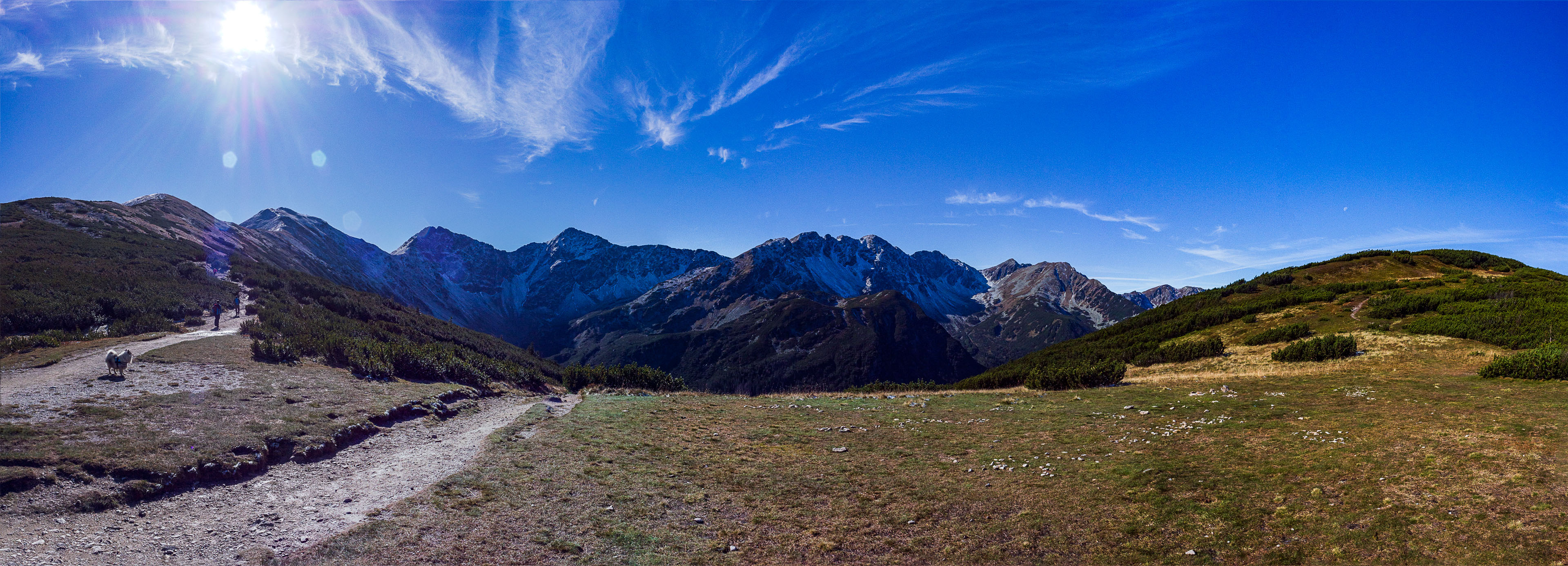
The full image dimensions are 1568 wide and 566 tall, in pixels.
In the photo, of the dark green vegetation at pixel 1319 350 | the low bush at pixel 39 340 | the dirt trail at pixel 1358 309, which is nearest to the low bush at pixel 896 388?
the dark green vegetation at pixel 1319 350

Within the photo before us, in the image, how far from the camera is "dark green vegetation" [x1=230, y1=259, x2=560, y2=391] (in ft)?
98.4

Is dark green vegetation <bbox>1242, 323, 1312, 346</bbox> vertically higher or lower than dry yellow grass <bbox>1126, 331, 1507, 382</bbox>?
higher

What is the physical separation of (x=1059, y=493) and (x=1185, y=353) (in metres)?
30.1

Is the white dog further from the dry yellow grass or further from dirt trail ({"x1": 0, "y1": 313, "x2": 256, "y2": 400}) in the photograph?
the dry yellow grass

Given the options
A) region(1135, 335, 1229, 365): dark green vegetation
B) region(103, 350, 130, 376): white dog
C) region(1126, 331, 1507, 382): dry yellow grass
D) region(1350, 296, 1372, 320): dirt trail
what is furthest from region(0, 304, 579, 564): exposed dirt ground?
region(1350, 296, 1372, 320): dirt trail

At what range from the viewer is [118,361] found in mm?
20734

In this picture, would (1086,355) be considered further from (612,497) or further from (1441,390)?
(612,497)

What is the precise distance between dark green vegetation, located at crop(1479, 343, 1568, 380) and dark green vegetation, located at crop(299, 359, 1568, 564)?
3.44 feet

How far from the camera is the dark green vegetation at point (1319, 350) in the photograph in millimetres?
27328

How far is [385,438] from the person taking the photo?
748 inches

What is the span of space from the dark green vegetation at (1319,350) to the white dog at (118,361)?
5434 cm

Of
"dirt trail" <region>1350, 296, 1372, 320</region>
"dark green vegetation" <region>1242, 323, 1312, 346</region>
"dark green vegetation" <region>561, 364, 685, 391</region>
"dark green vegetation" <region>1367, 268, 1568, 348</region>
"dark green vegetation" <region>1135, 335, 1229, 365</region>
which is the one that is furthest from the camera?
"dark green vegetation" <region>561, 364, 685, 391</region>

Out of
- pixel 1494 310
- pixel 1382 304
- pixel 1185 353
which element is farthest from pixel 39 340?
pixel 1382 304

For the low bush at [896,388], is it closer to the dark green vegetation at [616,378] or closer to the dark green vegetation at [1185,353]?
the dark green vegetation at [1185,353]
